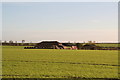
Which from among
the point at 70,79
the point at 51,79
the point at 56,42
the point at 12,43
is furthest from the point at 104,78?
the point at 12,43

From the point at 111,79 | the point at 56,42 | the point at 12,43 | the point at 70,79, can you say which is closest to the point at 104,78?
the point at 111,79

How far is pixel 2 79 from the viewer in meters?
7.53

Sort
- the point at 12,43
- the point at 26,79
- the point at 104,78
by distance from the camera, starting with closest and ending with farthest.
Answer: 1. the point at 26,79
2. the point at 104,78
3. the point at 12,43

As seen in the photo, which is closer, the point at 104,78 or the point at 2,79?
the point at 2,79

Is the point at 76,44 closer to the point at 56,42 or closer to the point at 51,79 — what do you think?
the point at 56,42

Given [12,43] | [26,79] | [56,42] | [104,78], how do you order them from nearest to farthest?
[26,79] < [104,78] < [56,42] < [12,43]

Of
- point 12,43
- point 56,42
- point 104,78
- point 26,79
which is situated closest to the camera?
point 26,79

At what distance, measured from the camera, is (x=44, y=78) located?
7742 mm

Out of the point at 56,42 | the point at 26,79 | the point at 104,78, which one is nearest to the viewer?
the point at 26,79

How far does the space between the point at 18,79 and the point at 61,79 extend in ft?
6.29

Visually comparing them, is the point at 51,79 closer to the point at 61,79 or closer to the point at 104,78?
the point at 61,79

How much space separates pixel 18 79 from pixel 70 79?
7.63ft

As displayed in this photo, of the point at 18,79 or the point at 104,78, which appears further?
the point at 104,78

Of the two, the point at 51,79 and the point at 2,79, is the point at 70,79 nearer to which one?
the point at 51,79
